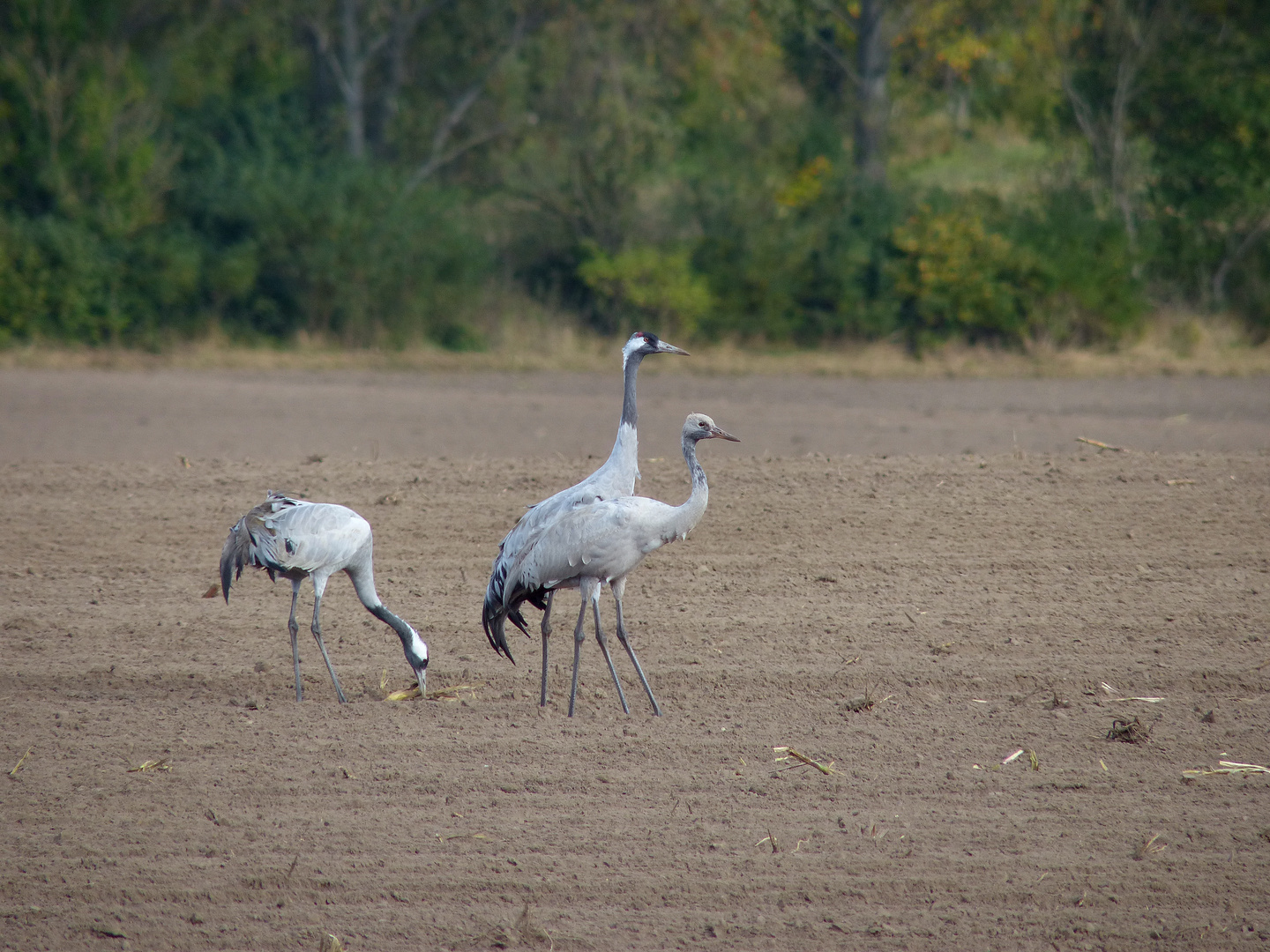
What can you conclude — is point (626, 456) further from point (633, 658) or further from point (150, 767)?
point (150, 767)

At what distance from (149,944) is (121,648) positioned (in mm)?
3645

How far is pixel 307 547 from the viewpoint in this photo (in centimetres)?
752

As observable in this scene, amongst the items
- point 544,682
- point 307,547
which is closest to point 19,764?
point 307,547

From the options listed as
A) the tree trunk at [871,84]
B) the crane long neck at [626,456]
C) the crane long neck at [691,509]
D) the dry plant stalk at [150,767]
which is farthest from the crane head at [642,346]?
the tree trunk at [871,84]

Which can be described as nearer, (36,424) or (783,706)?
(783,706)

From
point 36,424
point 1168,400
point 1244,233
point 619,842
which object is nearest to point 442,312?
point 36,424

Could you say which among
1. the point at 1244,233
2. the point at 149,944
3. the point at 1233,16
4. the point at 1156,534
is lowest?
the point at 149,944

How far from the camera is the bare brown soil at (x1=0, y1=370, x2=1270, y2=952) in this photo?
5.41m

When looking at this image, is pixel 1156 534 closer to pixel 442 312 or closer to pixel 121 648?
pixel 121 648

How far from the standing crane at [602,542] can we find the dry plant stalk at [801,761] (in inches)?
34.4

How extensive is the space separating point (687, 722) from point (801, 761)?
0.80 m

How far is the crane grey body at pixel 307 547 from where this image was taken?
753 centimetres

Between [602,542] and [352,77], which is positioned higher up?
[352,77]

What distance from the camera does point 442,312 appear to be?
76.3ft
